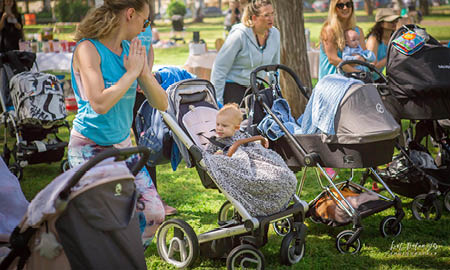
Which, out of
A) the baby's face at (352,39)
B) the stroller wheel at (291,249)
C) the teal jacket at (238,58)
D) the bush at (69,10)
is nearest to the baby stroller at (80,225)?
the stroller wheel at (291,249)

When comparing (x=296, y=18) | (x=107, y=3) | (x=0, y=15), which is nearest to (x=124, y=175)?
(x=107, y=3)

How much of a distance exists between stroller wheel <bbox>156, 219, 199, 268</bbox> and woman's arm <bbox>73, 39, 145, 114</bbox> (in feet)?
4.09

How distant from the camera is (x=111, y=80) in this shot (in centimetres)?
312

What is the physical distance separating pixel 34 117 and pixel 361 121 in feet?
11.9

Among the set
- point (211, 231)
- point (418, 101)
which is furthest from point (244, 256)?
point (418, 101)

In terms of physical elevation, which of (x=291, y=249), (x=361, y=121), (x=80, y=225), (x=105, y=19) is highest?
(x=105, y=19)

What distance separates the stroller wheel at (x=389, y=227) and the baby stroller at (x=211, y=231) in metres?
0.85

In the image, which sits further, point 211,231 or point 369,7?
point 369,7

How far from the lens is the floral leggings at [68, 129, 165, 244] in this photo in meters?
3.18

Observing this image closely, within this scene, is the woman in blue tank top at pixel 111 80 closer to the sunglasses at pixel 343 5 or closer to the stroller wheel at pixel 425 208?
the stroller wheel at pixel 425 208

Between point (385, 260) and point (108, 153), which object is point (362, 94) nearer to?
point (385, 260)

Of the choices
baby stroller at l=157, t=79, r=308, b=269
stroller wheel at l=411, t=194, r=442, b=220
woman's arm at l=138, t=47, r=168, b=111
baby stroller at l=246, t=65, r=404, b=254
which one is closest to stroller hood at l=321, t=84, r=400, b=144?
baby stroller at l=246, t=65, r=404, b=254

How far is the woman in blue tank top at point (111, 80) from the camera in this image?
300cm

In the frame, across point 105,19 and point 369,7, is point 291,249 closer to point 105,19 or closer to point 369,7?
point 105,19
